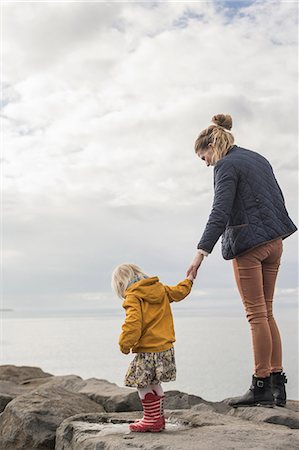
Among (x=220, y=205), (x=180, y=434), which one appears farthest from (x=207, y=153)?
(x=180, y=434)

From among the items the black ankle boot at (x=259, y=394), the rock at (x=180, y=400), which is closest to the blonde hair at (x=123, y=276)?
the black ankle boot at (x=259, y=394)

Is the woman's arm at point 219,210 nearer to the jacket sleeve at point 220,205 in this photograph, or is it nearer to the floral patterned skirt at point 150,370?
the jacket sleeve at point 220,205


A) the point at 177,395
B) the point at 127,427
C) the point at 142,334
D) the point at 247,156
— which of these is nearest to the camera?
the point at 142,334

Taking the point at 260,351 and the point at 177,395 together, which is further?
the point at 177,395

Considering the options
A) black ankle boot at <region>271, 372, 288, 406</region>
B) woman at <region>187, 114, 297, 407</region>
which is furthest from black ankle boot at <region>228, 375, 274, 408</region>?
black ankle boot at <region>271, 372, 288, 406</region>

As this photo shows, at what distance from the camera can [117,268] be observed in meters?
3.87

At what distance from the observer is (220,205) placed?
4.23 meters

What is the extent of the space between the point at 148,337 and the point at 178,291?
0.34 meters

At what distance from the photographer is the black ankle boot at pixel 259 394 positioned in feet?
14.5

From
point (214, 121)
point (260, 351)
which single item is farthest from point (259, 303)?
point (214, 121)

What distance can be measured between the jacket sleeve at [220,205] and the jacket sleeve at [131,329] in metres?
0.74

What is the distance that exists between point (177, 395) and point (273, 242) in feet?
6.07

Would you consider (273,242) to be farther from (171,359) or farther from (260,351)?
(171,359)

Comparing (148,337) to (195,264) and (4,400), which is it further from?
(4,400)
